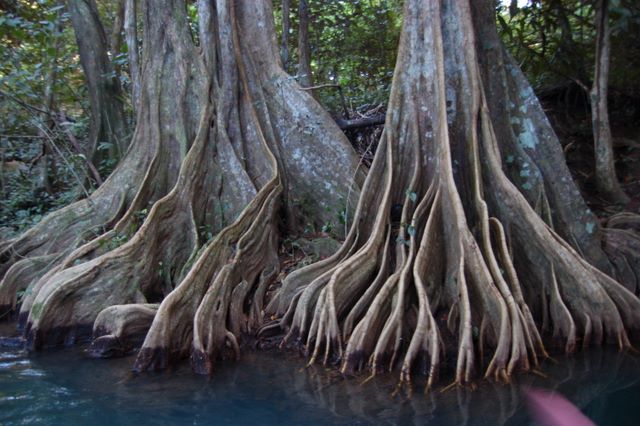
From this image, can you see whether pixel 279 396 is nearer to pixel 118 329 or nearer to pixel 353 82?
pixel 118 329

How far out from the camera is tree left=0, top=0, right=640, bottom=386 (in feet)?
18.3

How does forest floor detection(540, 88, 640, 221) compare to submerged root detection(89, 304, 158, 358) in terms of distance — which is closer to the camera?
submerged root detection(89, 304, 158, 358)

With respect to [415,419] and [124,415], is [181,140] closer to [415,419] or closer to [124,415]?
[124,415]

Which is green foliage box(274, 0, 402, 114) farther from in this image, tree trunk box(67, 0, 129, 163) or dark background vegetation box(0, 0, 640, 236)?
tree trunk box(67, 0, 129, 163)

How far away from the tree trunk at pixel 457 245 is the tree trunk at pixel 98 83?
15.8 ft

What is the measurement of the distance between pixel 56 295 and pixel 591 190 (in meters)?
7.05

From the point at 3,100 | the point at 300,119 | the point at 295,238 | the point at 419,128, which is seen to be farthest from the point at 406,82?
the point at 3,100

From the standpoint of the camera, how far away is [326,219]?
299 inches

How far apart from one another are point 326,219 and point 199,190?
5.39ft

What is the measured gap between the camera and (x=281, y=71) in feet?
26.5

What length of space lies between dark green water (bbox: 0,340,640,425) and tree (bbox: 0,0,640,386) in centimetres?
25

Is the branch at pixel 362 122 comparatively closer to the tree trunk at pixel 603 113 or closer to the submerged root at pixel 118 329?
the tree trunk at pixel 603 113

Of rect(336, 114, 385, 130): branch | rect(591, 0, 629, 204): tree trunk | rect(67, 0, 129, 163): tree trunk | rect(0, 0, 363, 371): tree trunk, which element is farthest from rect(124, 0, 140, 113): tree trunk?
rect(591, 0, 629, 204): tree trunk

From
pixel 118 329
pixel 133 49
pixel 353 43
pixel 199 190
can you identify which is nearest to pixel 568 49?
pixel 353 43
